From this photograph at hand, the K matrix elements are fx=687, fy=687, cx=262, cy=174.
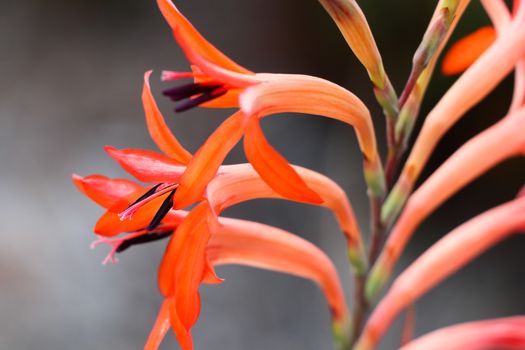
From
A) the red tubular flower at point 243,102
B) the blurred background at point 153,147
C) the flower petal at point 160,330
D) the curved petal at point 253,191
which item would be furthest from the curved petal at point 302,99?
the blurred background at point 153,147

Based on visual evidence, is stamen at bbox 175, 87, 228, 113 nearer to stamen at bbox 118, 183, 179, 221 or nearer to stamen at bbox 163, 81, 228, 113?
stamen at bbox 163, 81, 228, 113

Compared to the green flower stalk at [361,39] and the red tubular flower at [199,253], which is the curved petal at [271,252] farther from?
the green flower stalk at [361,39]

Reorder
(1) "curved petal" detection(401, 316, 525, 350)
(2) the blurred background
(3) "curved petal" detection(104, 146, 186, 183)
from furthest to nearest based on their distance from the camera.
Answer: (2) the blurred background → (1) "curved petal" detection(401, 316, 525, 350) → (3) "curved petal" detection(104, 146, 186, 183)

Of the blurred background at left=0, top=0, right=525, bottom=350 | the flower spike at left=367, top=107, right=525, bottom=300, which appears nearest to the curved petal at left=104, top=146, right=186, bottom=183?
the flower spike at left=367, top=107, right=525, bottom=300

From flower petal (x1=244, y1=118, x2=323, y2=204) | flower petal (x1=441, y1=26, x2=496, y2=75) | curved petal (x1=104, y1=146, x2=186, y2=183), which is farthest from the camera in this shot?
flower petal (x1=441, y1=26, x2=496, y2=75)

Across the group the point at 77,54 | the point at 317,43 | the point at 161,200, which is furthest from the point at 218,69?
the point at 77,54

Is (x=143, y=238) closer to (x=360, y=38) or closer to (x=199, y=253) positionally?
(x=199, y=253)
